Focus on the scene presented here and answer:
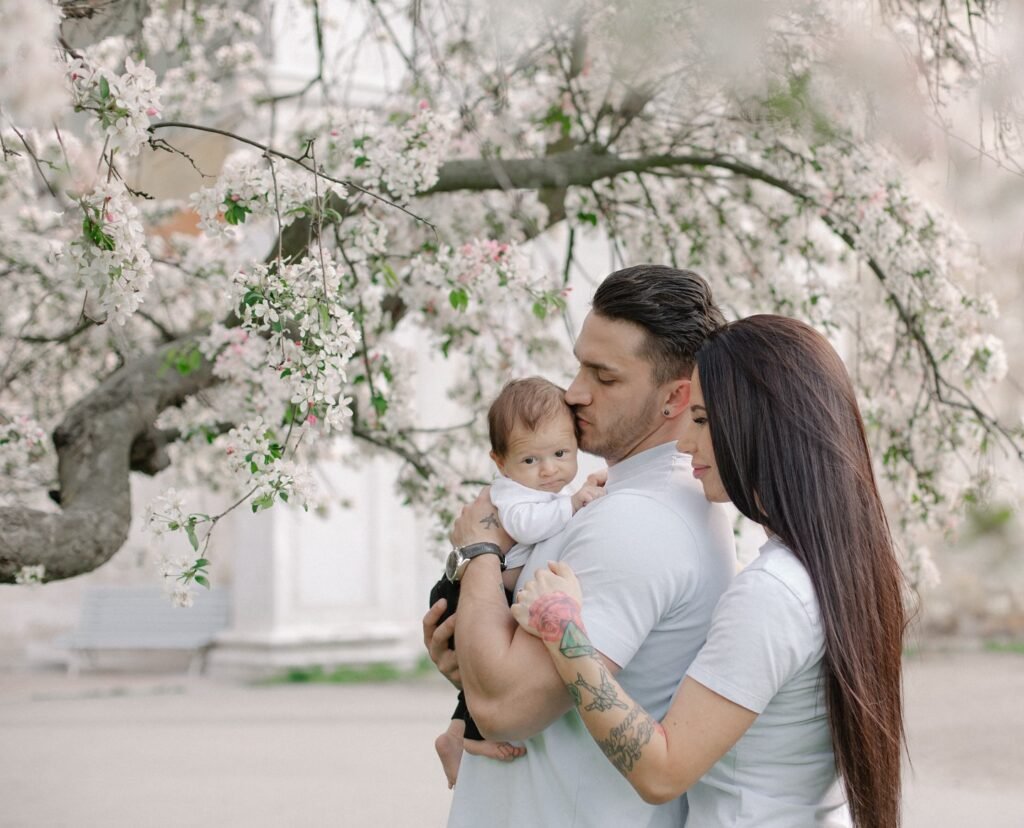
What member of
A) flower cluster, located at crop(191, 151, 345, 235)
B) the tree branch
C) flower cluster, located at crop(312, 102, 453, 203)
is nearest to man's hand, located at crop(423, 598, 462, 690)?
flower cluster, located at crop(191, 151, 345, 235)

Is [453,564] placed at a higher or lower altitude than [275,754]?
higher

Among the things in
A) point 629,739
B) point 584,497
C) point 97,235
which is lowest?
point 629,739

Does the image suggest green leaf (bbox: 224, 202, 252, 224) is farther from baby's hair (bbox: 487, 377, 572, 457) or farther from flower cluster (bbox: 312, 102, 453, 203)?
flower cluster (bbox: 312, 102, 453, 203)

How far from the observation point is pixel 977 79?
326cm

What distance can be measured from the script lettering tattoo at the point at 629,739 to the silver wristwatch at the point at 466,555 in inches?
18.5

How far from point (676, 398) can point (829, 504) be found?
41cm

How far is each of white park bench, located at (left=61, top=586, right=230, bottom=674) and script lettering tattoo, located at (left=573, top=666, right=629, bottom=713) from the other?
9.76 m

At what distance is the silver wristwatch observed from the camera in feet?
6.99

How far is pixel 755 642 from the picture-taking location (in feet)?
5.72

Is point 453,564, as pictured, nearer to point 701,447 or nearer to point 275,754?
point 701,447

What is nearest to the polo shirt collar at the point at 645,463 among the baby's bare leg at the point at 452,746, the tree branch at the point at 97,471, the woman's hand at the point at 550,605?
the woman's hand at the point at 550,605

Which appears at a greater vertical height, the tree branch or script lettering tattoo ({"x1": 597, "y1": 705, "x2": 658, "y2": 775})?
the tree branch

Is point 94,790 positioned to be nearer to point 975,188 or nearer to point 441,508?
point 441,508

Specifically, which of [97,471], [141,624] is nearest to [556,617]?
[97,471]
